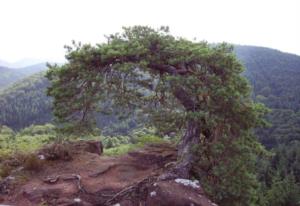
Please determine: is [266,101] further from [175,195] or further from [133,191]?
[175,195]

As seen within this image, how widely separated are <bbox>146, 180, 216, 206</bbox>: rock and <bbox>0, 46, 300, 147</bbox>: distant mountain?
2796 inches

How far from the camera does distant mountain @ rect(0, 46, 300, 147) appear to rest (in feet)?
261

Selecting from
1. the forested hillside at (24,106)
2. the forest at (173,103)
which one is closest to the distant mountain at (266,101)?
the forested hillside at (24,106)

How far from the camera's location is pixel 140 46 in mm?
8797

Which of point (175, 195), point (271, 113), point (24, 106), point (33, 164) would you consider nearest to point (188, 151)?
point (175, 195)

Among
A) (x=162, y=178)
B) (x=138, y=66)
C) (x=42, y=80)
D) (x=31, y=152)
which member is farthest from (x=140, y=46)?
(x=42, y=80)

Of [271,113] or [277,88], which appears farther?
[277,88]

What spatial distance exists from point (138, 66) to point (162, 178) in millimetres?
2669

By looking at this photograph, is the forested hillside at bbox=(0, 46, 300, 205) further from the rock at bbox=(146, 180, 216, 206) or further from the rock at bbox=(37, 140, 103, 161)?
the rock at bbox=(146, 180, 216, 206)

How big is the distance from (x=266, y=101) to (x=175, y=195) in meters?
108

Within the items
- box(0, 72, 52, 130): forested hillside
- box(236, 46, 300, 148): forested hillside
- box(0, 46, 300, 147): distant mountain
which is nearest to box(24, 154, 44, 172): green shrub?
box(236, 46, 300, 148): forested hillside

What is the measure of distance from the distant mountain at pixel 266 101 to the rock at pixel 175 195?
71.0m

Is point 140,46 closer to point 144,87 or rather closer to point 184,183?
point 144,87

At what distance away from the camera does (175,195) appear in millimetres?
7391
